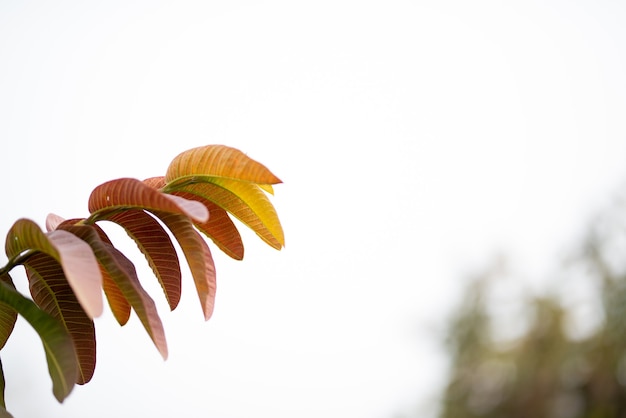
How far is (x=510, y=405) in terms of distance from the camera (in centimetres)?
759

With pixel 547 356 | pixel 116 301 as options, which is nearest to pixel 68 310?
pixel 116 301

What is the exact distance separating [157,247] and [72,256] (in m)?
0.15

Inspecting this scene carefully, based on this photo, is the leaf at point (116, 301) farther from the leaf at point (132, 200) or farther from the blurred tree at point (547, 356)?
the blurred tree at point (547, 356)

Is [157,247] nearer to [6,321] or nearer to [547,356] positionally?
[6,321]

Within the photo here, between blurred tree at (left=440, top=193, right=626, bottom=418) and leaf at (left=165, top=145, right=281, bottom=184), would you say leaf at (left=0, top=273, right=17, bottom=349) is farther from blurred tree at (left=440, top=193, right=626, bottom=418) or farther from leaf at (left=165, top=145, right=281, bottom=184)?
blurred tree at (left=440, top=193, right=626, bottom=418)

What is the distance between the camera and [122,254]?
422mm

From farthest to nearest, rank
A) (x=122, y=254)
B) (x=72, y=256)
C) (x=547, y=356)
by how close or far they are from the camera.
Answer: (x=547, y=356), (x=122, y=254), (x=72, y=256)

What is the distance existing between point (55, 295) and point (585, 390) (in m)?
7.53

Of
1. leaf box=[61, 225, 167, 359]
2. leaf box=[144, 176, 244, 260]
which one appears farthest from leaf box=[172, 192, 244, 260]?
leaf box=[61, 225, 167, 359]

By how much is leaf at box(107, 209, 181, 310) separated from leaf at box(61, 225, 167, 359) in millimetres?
53

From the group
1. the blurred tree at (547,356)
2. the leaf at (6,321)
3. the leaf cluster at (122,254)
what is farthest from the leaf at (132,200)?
the blurred tree at (547,356)

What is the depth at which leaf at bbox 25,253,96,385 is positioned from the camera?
430 millimetres

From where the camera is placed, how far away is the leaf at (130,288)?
38 cm

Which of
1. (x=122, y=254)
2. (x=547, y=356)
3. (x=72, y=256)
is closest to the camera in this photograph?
(x=72, y=256)
